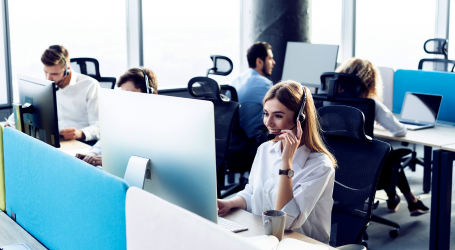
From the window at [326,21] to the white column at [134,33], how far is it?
8.18 ft

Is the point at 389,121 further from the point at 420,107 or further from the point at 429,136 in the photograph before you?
the point at 420,107

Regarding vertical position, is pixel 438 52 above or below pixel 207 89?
above

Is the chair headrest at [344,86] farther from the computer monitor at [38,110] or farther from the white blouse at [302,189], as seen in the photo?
the computer monitor at [38,110]

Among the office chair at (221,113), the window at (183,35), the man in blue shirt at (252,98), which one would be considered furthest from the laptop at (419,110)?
the window at (183,35)

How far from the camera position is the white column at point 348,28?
6.69m

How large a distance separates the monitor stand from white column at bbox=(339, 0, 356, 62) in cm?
575

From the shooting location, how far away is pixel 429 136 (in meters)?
3.18

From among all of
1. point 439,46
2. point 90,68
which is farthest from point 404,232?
point 439,46

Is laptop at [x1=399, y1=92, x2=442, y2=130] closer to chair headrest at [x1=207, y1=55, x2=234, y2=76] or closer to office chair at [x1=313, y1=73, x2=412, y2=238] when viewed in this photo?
office chair at [x1=313, y1=73, x2=412, y2=238]

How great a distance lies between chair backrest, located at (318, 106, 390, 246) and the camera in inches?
77.9

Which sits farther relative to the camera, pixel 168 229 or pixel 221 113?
pixel 221 113

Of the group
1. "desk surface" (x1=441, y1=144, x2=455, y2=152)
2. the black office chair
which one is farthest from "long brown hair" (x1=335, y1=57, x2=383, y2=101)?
the black office chair

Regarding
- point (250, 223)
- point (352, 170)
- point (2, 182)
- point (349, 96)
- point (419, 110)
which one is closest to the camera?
point (250, 223)

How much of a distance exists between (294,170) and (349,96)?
1303 mm
